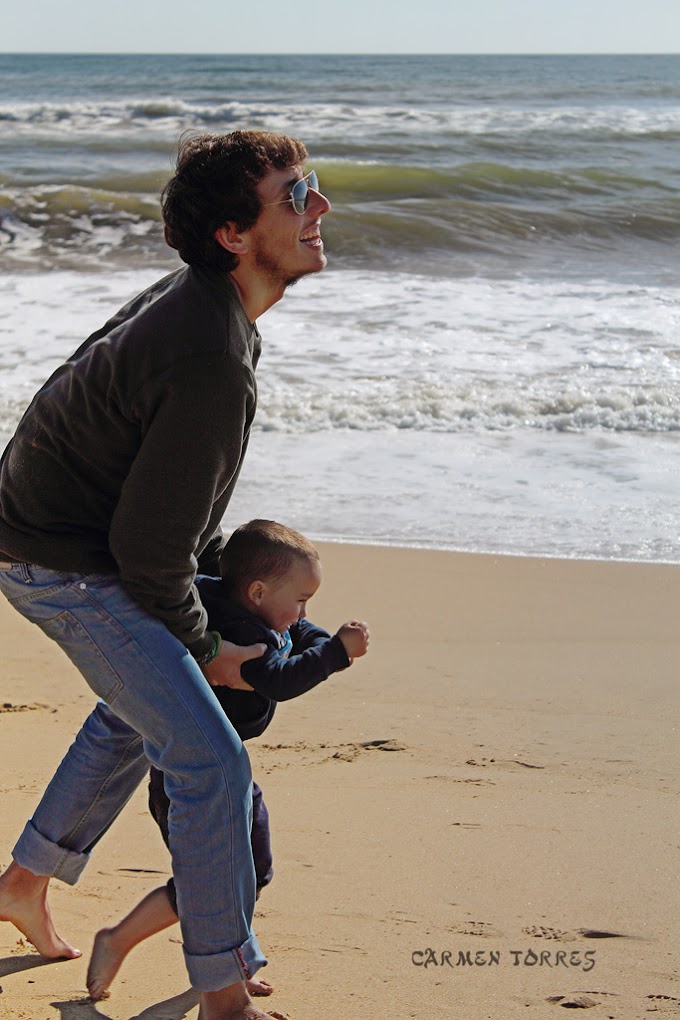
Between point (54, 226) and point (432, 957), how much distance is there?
13344 millimetres

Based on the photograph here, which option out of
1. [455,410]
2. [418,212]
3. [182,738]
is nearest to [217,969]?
[182,738]

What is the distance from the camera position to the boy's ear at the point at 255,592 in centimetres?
219

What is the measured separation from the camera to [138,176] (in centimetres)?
1822

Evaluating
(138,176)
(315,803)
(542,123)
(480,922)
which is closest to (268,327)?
(315,803)

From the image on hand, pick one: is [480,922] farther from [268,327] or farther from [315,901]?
[268,327]

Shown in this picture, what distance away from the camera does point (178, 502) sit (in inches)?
71.2

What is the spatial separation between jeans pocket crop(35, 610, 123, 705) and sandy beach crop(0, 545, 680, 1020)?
2.26ft

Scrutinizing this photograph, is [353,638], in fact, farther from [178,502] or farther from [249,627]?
[178,502]

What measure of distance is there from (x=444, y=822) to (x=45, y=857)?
102 centimetres

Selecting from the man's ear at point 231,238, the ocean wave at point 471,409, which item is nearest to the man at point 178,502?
the man's ear at point 231,238

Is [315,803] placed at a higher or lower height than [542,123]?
lower

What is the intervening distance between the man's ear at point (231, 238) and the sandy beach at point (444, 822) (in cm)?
144

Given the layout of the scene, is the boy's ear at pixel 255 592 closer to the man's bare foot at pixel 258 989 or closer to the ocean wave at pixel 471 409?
the man's bare foot at pixel 258 989

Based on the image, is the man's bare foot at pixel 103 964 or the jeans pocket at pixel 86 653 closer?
the jeans pocket at pixel 86 653
